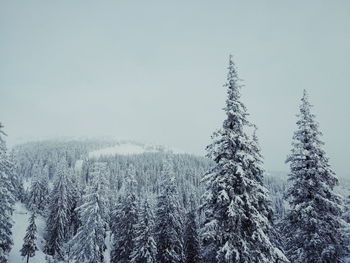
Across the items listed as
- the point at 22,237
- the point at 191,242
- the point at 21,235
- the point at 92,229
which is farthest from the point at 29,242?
the point at 191,242

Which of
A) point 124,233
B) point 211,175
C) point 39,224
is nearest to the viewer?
point 211,175

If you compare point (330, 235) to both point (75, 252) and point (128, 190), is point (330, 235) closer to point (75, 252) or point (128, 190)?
point (75, 252)

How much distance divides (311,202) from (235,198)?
23.7ft

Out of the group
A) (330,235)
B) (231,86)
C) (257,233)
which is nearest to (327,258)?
(330,235)

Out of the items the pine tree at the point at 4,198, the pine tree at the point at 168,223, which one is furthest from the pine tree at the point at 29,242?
the pine tree at the point at 168,223

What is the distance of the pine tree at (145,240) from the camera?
123ft

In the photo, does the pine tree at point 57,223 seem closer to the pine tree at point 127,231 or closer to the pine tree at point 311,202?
the pine tree at point 127,231

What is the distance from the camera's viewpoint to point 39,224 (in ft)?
262

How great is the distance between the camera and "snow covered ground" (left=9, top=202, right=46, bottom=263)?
191 ft

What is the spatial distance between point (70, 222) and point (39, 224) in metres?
15.3

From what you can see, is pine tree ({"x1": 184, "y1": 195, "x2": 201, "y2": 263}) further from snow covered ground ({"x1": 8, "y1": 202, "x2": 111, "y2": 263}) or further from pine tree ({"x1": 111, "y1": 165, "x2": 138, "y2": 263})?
snow covered ground ({"x1": 8, "y1": 202, "x2": 111, "y2": 263})

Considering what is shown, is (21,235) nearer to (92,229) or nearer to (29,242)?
(29,242)

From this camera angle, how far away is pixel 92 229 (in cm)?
3425

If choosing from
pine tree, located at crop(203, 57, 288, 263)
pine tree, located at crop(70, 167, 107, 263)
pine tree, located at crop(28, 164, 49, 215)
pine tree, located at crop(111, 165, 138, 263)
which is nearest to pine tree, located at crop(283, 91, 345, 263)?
pine tree, located at crop(203, 57, 288, 263)
